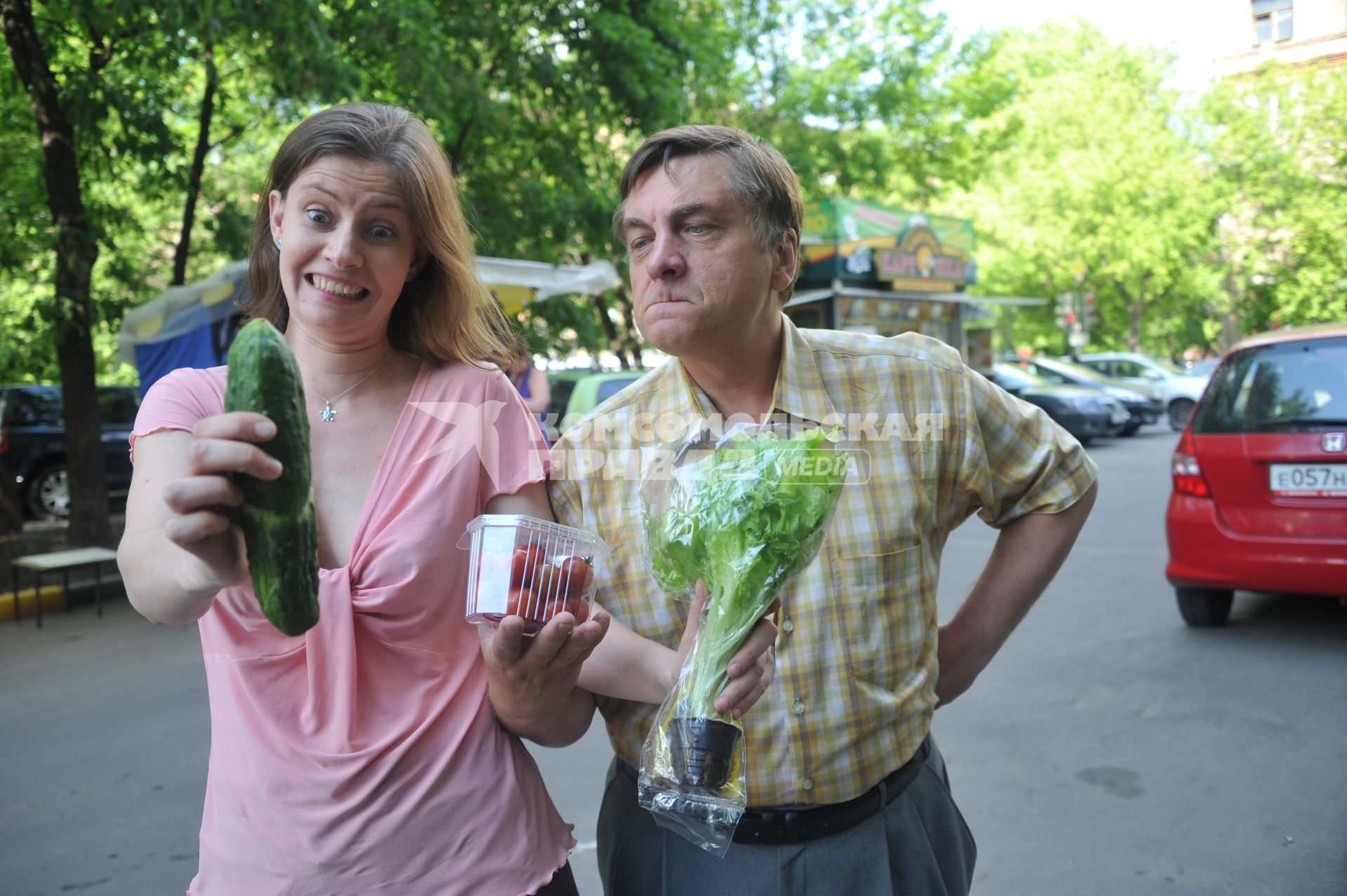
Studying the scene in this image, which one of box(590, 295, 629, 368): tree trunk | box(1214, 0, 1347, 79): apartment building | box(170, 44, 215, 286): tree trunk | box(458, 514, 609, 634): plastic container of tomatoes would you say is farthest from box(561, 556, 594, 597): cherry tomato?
box(590, 295, 629, 368): tree trunk

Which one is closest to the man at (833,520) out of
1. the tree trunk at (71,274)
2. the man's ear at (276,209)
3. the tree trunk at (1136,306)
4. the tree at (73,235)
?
the man's ear at (276,209)

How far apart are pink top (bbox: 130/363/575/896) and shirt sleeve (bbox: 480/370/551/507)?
4 centimetres

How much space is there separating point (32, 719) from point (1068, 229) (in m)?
34.6

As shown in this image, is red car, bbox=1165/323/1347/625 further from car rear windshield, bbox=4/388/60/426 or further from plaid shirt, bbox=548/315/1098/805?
car rear windshield, bbox=4/388/60/426

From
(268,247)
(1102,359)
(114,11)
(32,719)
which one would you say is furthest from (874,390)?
(1102,359)

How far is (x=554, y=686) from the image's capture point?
1619 millimetres

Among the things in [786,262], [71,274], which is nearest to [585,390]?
[71,274]

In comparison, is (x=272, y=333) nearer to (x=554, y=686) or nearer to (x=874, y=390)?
(x=554, y=686)

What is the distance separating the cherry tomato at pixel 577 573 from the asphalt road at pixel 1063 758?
2.95 meters

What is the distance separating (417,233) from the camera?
69.4 inches

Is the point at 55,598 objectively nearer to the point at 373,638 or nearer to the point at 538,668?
the point at 373,638

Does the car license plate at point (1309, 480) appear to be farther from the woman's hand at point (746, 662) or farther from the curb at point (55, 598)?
the curb at point (55, 598)

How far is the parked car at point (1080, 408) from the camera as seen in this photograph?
19.7 m

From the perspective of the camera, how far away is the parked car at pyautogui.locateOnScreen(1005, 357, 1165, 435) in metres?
22.7
